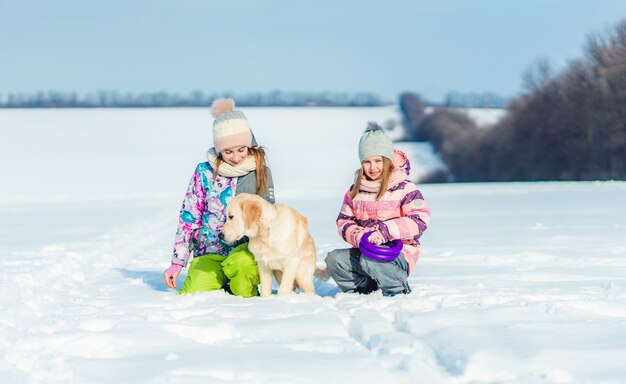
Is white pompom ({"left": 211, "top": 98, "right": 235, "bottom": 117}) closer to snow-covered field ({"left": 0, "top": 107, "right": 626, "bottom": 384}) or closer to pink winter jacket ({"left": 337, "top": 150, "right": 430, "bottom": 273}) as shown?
snow-covered field ({"left": 0, "top": 107, "right": 626, "bottom": 384})

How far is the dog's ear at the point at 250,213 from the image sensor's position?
17.0 feet

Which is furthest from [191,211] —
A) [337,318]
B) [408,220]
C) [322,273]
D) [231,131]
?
[337,318]

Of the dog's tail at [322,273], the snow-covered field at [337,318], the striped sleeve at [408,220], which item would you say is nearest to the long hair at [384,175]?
the striped sleeve at [408,220]

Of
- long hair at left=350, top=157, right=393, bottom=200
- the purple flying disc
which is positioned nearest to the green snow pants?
the purple flying disc

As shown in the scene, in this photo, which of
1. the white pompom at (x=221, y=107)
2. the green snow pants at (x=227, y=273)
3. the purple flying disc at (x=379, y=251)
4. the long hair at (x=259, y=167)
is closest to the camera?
the purple flying disc at (x=379, y=251)

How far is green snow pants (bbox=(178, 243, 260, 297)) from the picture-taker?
5512 mm

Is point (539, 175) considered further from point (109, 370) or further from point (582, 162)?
point (109, 370)

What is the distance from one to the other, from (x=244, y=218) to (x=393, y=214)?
1.03 metres

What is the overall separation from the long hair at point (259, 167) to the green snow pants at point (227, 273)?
0.44 metres

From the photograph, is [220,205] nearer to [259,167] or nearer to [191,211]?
[191,211]

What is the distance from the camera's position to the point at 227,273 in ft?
18.3

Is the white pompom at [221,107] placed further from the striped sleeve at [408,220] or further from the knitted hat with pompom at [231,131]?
the striped sleeve at [408,220]

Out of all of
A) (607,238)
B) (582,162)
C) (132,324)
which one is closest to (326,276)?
(132,324)

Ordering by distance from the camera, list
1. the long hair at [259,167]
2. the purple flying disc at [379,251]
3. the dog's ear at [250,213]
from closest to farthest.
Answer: the dog's ear at [250,213] → the purple flying disc at [379,251] → the long hair at [259,167]
